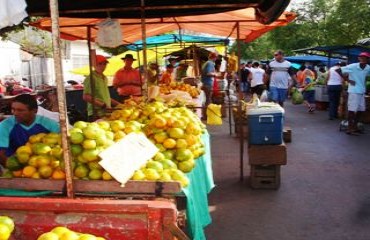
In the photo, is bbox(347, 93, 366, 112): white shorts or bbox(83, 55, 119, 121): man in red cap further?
bbox(347, 93, 366, 112): white shorts

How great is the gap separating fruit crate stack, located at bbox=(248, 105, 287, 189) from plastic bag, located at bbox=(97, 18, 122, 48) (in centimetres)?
217

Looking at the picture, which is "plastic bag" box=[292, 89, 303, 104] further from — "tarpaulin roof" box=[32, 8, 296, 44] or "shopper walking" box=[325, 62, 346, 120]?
"tarpaulin roof" box=[32, 8, 296, 44]

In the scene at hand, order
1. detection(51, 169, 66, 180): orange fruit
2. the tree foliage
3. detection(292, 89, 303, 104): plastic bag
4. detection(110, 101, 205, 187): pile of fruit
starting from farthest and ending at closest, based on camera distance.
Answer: the tree foliage, detection(292, 89, 303, 104): plastic bag, detection(110, 101, 205, 187): pile of fruit, detection(51, 169, 66, 180): orange fruit

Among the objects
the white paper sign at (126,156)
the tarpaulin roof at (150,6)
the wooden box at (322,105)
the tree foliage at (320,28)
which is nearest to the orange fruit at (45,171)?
the white paper sign at (126,156)

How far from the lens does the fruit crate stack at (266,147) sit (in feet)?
20.2

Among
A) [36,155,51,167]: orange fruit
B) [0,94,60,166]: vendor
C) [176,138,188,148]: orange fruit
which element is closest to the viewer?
[36,155,51,167]: orange fruit

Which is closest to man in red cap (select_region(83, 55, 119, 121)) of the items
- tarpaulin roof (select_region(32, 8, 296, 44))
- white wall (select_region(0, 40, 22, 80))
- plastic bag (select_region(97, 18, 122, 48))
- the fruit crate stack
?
tarpaulin roof (select_region(32, 8, 296, 44))

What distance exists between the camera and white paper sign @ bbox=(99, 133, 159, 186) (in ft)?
8.70

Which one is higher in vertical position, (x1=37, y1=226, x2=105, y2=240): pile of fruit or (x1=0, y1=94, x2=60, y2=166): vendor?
(x1=0, y1=94, x2=60, y2=166): vendor

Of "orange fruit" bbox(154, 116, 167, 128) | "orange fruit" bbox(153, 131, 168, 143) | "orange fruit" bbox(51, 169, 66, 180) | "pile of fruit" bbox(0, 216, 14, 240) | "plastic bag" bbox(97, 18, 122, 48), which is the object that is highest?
"plastic bag" bbox(97, 18, 122, 48)

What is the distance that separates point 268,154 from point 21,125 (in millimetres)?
3445

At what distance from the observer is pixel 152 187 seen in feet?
8.62

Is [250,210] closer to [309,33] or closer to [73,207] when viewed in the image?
[73,207]

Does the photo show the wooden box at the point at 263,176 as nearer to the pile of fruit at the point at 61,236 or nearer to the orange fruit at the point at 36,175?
the orange fruit at the point at 36,175
